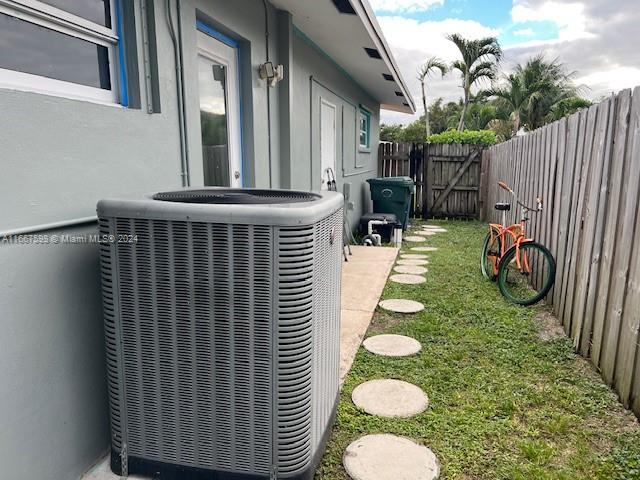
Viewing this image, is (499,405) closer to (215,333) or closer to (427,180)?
(215,333)

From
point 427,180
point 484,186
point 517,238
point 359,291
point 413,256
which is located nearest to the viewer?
point 517,238

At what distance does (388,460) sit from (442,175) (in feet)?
32.4

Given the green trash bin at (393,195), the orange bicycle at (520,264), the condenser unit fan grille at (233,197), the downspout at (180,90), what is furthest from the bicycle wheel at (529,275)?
the green trash bin at (393,195)

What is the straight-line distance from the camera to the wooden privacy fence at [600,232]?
240 centimetres

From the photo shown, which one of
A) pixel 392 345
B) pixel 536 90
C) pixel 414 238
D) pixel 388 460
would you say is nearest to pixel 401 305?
pixel 392 345

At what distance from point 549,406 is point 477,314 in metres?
1.50

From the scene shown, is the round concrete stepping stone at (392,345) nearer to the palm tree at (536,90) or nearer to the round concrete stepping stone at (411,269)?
the round concrete stepping stone at (411,269)

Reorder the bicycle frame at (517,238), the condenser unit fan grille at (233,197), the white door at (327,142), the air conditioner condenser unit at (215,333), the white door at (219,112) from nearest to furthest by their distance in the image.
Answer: the air conditioner condenser unit at (215,333) → the condenser unit fan grille at (233,197) → the white door at (219,112) → the bicycle frame at (517,238) → the white door at (327,142)

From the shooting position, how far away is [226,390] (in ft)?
5.07

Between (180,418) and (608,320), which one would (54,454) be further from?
(608,320)

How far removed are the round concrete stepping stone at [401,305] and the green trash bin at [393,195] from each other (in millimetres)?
4430

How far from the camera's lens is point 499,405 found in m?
2.39

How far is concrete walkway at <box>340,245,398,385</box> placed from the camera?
325cm

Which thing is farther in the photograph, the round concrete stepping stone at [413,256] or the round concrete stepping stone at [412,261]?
the round concrete stepping stone at [413,256]
